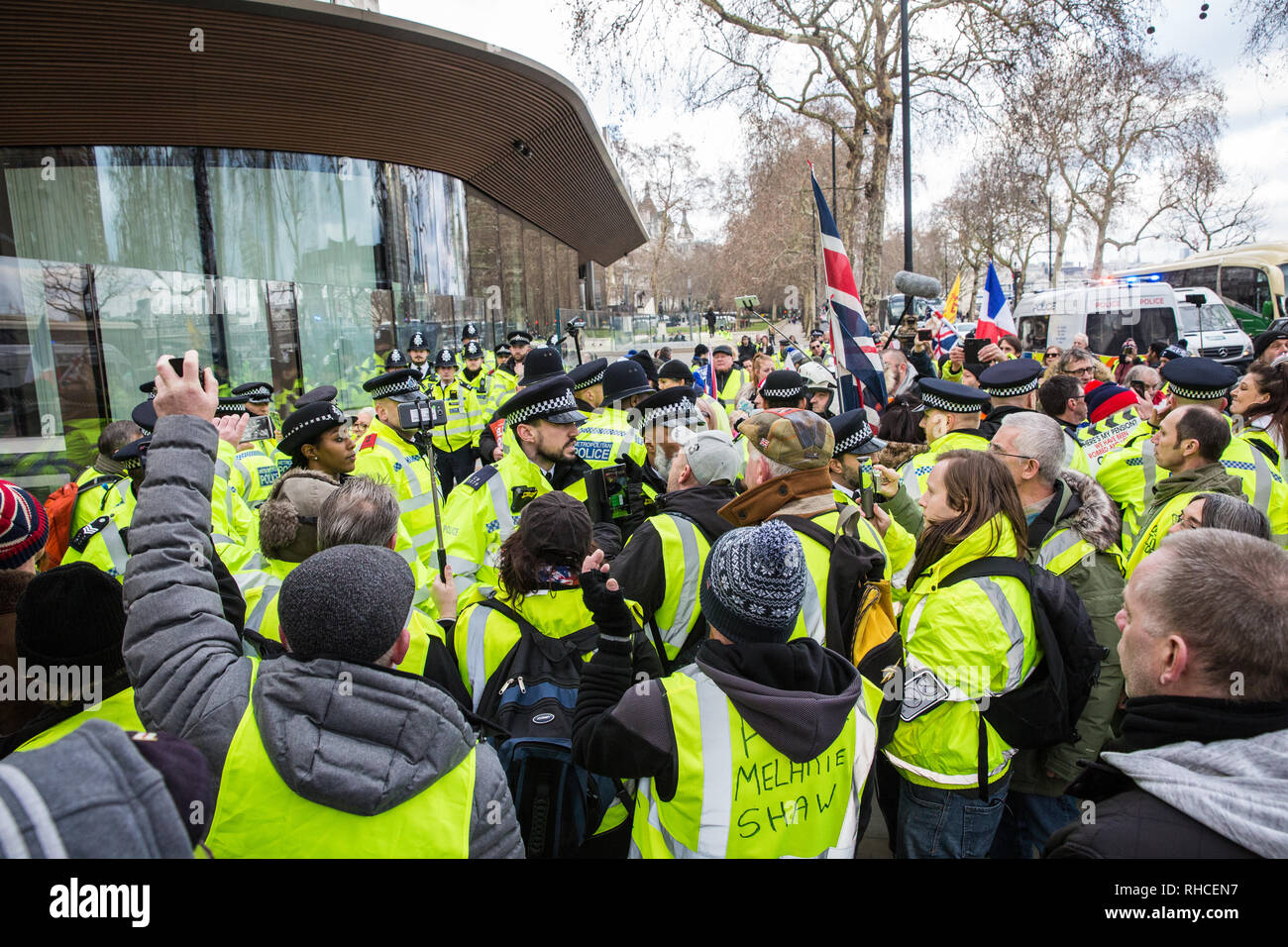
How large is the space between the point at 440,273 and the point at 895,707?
683 inches

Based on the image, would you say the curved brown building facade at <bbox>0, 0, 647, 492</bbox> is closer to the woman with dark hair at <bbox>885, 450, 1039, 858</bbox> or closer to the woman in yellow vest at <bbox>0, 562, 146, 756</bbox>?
the woman in yellow vest at <bbox>0, 562, 146, 756</bbox>

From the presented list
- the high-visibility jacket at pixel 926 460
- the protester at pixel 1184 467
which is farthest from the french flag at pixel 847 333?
the protester at pixel 1184 467

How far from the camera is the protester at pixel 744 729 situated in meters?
1.84

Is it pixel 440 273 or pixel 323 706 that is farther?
pixel 440 273

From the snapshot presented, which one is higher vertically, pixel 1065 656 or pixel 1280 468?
pixel 1280 468

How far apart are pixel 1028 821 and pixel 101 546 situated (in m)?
4.23

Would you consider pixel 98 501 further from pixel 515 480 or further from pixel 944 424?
pixel 944 424

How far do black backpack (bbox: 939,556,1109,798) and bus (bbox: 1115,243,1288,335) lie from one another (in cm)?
2376

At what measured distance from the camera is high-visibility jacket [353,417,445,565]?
4609 millimetres

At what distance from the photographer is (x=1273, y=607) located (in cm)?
150

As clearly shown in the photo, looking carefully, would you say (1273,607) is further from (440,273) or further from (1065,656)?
(440,273)

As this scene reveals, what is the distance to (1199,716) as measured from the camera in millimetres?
1468
